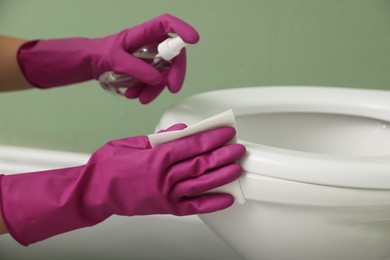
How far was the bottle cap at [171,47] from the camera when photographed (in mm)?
643

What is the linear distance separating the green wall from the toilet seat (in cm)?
33

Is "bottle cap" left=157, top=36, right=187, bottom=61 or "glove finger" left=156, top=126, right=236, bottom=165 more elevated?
"bottle cap" left=157, top=36, right=187, bottom=61

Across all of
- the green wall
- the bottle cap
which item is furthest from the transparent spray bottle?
the green wall

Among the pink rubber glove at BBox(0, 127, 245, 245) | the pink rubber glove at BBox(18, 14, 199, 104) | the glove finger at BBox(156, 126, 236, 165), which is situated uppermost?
the pink rubber glove at BBox(18, 14, 199, 104)

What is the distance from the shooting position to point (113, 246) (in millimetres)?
990

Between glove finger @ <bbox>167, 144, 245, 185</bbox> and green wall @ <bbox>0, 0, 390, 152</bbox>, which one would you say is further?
green wall @ <bbox>0, 0, 390, 152</bbox>

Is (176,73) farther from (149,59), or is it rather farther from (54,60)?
(54,60)

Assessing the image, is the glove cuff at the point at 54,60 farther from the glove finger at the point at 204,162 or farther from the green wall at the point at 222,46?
the glove finger at the point at 204,162

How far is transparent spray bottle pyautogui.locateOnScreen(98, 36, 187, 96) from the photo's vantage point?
66cm

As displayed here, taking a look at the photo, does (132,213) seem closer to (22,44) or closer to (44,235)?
(44,235)

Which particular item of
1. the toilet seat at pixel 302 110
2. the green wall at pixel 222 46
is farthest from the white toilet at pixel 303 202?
the green wall at pixel 222 46

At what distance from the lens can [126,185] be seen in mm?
531

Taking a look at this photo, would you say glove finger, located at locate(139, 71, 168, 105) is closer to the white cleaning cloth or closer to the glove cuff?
the glove cuff

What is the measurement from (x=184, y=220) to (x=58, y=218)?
449mm
